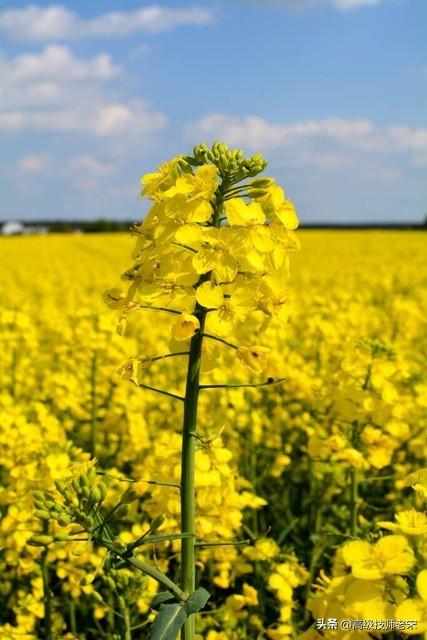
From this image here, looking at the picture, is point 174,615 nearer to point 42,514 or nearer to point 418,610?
point 42,514

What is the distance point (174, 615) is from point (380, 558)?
1.67 ft

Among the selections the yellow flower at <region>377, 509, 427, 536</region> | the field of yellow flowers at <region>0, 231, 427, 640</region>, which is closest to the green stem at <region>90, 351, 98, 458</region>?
the field of yellow flowers at <region>0, 231, 427, 640</region>

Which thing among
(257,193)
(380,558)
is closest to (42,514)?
Result: (380,558)

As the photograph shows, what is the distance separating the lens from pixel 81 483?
1563 mm

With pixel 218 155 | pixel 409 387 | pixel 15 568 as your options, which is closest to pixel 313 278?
pixel 409 387

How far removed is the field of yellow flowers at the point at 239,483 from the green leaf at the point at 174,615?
144 mm

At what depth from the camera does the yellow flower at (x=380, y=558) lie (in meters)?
1.12

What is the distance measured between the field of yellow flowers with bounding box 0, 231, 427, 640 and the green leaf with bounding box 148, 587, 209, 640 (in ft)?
0.47

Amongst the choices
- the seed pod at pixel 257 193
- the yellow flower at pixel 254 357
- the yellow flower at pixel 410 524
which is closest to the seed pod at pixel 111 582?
the yellow flower at pixel 254 357

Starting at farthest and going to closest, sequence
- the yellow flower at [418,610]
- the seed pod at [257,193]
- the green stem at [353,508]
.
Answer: the green stem at [353,508] → the seed pod at [257,193] → the yellow flower at [418,610]

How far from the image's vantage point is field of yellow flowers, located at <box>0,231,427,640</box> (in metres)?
1.41

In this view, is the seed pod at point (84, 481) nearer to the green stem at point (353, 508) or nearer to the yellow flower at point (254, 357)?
the yellow flower at point (254, 357)

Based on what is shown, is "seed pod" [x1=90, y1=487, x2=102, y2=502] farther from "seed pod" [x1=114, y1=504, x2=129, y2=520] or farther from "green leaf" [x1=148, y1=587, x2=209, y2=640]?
"green leaf" [x1=148, y1=587, x2=209, y2=640]

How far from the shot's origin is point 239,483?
9.70 ft
